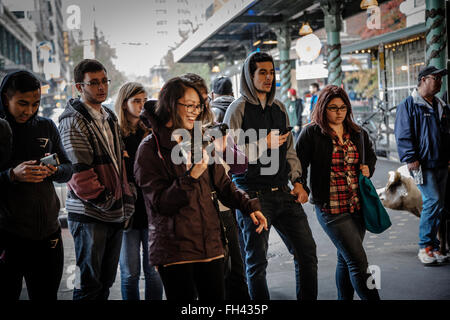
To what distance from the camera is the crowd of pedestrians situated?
263 centimetres

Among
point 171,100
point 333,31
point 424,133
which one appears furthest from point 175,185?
point 333,31

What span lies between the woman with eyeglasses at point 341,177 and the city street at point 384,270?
0.75 m

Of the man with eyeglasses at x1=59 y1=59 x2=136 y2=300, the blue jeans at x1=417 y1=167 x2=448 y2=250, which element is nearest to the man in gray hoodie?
the man with eyeglasses at x1=59 y1=59 x2=136 y2=300

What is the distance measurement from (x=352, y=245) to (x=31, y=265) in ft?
7.04

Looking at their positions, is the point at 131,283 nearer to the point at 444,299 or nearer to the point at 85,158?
the point at 85,158

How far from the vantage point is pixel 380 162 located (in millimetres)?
13461

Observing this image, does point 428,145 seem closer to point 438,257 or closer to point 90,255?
point 438,257

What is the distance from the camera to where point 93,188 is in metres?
3.13

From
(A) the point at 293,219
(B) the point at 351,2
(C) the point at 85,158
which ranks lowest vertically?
(A) the point at 293,219

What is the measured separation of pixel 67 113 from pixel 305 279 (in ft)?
6.71

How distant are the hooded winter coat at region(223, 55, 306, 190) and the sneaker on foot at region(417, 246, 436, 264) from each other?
2062 mm

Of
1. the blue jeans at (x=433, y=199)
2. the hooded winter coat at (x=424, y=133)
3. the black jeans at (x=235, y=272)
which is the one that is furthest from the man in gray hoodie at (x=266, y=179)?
the blue jeans at (x=433, y=199)

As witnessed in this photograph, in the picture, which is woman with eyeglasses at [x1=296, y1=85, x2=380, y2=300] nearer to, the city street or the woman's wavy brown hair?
the city street

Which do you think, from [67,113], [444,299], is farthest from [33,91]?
[444,299]
